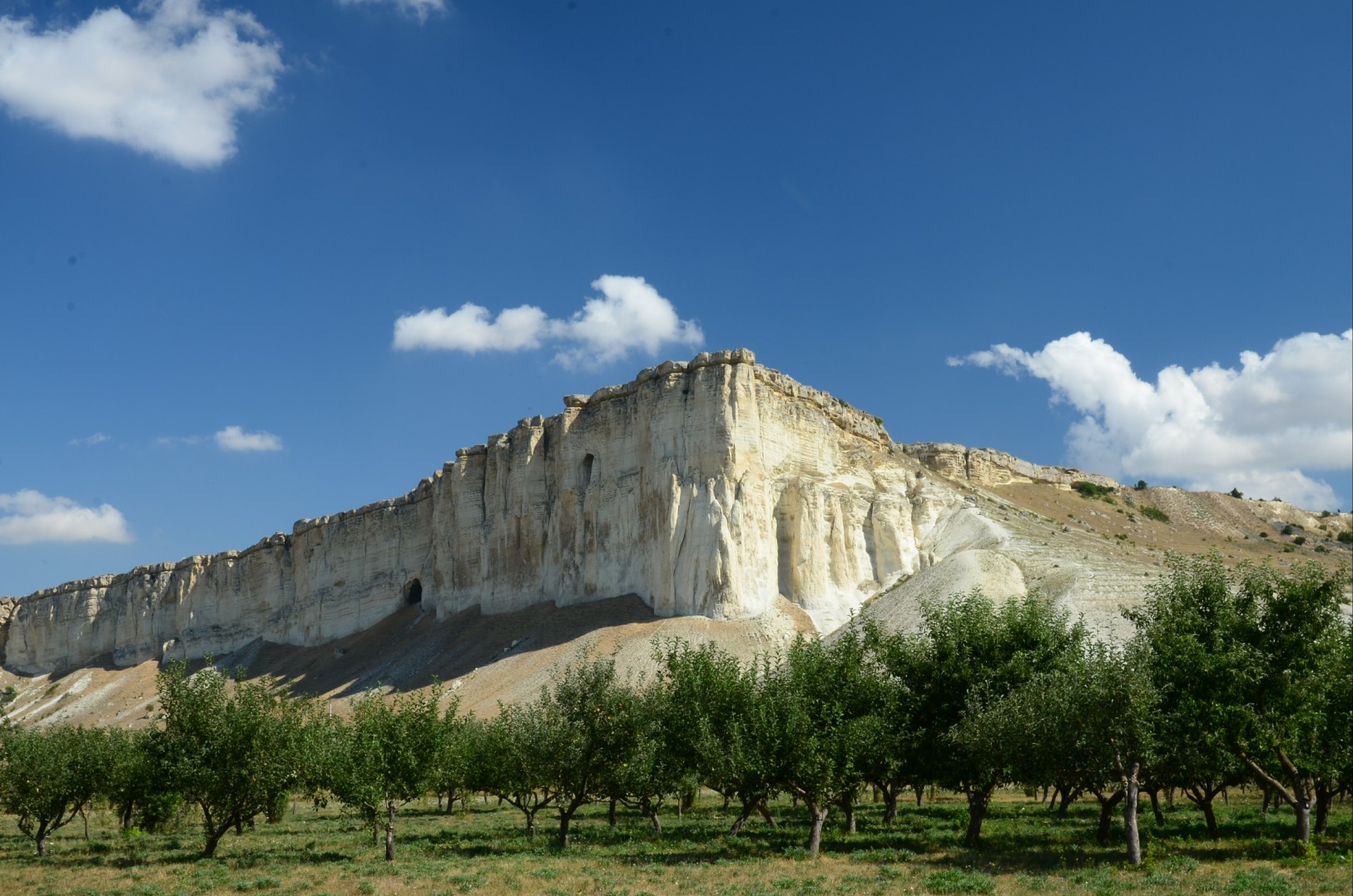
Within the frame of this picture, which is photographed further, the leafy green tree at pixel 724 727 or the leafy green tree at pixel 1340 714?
the leafy green tree at pixel 724 727

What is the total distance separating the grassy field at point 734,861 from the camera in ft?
73.4

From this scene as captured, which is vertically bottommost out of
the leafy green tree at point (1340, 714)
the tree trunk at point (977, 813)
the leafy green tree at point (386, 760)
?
the tree trunk at point (977, 813)

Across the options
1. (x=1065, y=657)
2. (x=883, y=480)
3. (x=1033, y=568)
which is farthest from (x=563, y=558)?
(x=1065, y=657)

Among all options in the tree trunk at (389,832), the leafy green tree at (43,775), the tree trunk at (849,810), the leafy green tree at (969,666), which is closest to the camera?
the leafy green tree at (969,666)

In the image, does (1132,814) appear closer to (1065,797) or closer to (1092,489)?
(1065,797)

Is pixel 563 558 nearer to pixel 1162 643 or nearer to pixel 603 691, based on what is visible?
pixel 603 691

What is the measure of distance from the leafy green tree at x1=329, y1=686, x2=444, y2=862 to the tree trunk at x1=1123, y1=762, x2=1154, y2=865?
17047mm

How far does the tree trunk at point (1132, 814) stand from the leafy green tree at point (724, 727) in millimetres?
7762

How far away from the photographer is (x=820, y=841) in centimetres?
2917

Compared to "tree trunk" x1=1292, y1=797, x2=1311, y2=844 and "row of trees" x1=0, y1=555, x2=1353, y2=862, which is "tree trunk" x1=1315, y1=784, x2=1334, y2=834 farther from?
"tree trunk" x1=1292, y1=797, x2=1311, y2=844

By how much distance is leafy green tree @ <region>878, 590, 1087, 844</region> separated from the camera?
1114 inches

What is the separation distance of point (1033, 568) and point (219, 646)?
8214 centimetres

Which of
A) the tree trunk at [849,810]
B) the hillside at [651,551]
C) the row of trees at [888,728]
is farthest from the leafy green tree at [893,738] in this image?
the hillside at [651,551]

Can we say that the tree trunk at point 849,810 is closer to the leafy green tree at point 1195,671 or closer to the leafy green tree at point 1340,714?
the leafy green tree at point 1195,671
